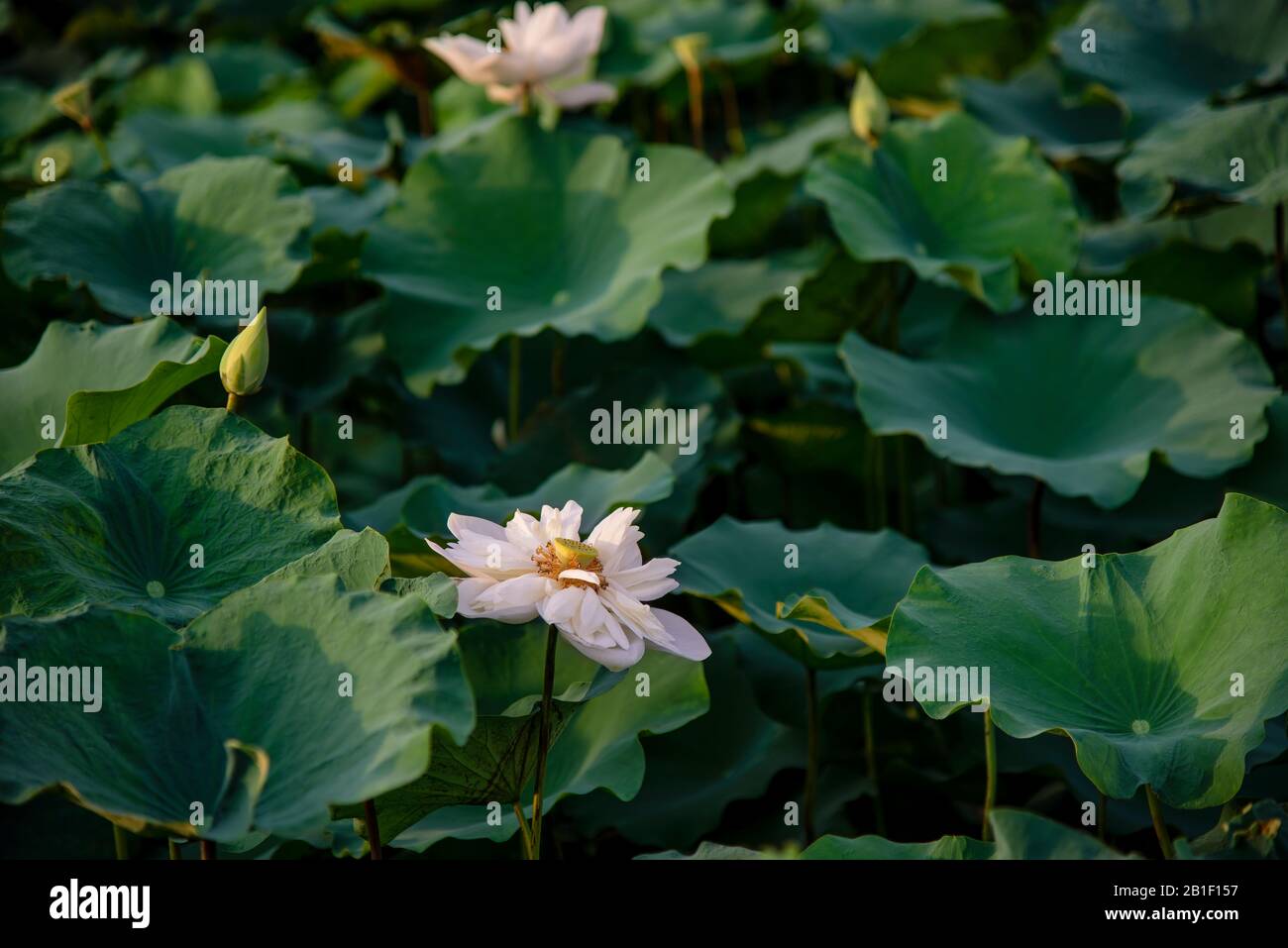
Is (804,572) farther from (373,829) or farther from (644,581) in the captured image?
(373,829)

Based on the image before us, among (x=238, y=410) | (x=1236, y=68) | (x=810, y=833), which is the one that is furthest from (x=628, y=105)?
(x=810, y=833)

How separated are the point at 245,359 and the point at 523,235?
1151 mm

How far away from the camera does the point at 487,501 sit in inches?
84.4

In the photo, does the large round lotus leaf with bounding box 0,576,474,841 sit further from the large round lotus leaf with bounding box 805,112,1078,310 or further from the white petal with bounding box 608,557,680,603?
the large round lotus leaf with bounding box 805,112,1078,310

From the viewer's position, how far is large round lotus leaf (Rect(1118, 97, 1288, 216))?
250 centimetres

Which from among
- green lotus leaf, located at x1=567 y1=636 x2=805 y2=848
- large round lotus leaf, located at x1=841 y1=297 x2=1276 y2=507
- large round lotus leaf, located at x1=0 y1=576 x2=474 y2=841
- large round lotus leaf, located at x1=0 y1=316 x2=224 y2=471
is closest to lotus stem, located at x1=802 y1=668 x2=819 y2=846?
green lotus leaf, located at x1=567 y1=636 x2=805 y2=848

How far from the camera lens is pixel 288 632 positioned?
134 centimetres

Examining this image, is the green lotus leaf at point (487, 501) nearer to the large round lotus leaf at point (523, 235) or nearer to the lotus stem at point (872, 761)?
the large round lotus leaf at point (523, 235)

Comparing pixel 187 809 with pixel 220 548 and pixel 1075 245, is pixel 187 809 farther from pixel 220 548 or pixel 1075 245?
pixel 1075 245

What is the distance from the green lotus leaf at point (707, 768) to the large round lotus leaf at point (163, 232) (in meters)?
1.04

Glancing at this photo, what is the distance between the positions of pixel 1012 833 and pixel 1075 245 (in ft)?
5.18

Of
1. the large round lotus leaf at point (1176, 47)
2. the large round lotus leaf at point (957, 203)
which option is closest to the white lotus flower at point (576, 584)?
the large round lotus leaf at point (957, 203)

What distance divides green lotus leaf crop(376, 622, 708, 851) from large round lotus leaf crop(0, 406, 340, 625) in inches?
13.3

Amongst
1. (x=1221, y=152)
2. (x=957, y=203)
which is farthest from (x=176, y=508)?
(x=1221, y=152)
